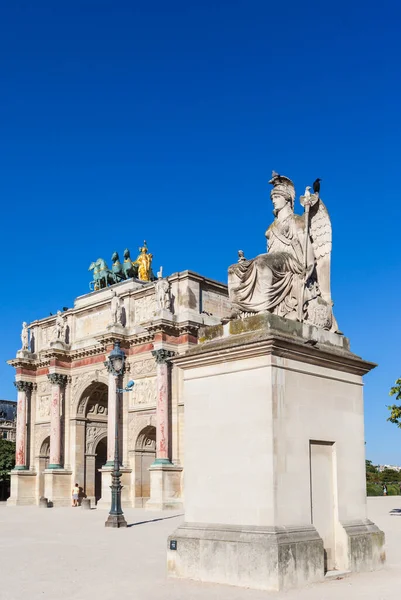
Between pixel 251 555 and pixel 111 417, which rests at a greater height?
pixel 111 417

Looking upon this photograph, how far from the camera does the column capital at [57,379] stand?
40906 millimetres

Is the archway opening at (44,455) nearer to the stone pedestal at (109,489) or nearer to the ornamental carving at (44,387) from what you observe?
the ornamental carving at (44,387)

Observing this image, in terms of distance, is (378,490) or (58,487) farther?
(378,490)

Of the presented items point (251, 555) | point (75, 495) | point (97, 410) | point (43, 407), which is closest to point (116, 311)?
point (97, 410)

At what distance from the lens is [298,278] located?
33.3 feet

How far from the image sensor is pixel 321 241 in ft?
35.5

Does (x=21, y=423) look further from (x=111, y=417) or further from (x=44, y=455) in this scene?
(x=111, y=417)

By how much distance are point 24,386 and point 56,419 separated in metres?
4.41

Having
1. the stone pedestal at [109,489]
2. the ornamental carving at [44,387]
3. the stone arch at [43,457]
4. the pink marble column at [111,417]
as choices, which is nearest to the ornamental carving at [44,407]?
the ornamental carving at [44,387]

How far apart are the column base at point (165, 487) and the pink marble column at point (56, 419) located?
885 cm

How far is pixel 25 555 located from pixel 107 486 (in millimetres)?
20837

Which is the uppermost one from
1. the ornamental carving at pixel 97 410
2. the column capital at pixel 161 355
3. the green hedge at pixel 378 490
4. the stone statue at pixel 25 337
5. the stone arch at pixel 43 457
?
the stone statue at pixel 25 337

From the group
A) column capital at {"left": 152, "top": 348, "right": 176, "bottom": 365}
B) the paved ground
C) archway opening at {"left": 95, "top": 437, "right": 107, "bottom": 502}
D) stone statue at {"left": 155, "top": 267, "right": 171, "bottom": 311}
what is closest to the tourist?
archway opening at {"left": 95, "top": 437, "right": 107, "bottom": 502}

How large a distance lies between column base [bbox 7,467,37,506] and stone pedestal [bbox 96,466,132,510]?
9.14 metres
